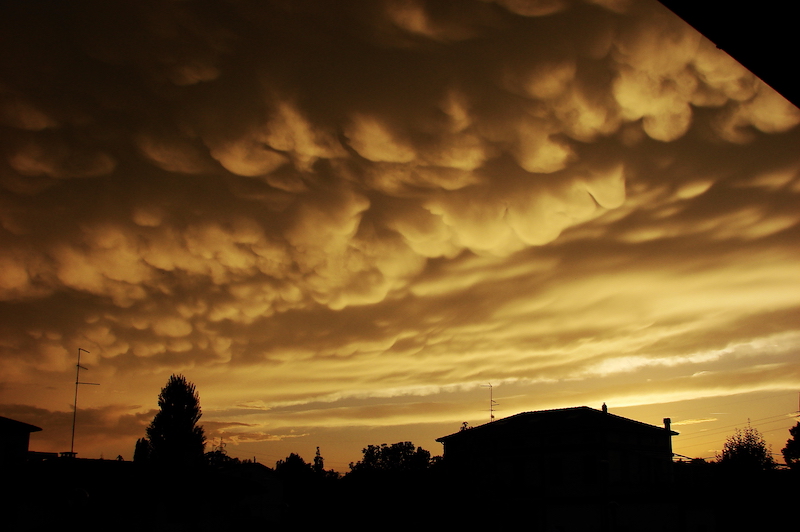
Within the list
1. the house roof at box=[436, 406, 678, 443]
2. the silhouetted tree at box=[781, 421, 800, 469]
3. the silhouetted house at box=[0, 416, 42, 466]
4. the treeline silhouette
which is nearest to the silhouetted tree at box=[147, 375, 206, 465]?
the treeline silhouette

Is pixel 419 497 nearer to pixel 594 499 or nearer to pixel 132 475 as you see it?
pixel 594 499

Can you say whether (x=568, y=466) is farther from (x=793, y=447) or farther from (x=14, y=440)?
(x=793, y=447)

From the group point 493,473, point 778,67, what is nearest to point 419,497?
point 493,473

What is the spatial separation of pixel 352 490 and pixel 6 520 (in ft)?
70.6

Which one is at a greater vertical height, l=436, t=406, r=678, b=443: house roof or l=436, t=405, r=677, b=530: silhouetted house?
l=436, t=406, r=678, b=443: house roof

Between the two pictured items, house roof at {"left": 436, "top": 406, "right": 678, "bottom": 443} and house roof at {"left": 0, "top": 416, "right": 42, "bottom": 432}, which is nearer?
house roof at {"left": 0, "top": 416, "right": 42, "bottom": 432}

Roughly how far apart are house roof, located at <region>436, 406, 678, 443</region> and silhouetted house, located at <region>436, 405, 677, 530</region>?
8 centimetres

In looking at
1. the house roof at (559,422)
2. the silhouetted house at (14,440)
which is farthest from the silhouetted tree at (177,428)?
the house roof at (559,422)

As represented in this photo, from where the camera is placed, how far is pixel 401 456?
11231cm

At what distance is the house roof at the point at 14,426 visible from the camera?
39.5 metres

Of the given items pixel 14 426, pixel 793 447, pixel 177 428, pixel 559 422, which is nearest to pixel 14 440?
pixel 14 426

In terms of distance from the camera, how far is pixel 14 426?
132ft

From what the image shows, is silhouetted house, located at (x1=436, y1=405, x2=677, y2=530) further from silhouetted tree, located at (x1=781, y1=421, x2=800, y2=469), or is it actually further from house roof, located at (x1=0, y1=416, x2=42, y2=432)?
silhouetted tree, located at (x1=781, y1=421, x2=800, y2=469)

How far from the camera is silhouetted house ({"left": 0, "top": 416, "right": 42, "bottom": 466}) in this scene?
39.2 meters
